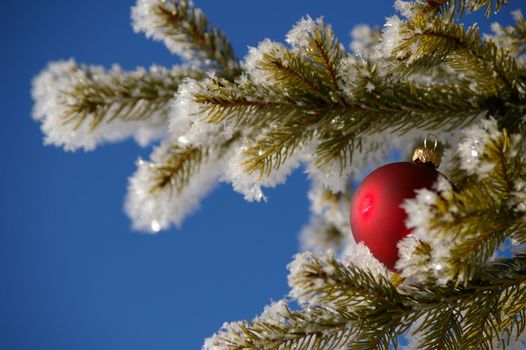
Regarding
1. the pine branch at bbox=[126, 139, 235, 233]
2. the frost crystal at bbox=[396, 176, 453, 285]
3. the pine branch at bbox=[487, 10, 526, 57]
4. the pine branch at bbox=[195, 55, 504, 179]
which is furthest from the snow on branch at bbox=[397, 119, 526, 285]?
the pine branch at bbox=[126, 139, 235, 233]

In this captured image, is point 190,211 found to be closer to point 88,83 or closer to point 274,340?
point 88,83

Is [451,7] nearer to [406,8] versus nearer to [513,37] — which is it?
[406,8]

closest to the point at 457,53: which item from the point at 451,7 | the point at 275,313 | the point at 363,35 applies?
the point at 451,7

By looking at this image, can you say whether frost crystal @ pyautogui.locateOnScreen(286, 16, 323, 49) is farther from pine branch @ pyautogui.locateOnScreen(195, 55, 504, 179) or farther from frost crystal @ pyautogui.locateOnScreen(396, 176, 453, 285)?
frost crystal @ pyautogui.locateOnScreen(396, 176, 453, 285)

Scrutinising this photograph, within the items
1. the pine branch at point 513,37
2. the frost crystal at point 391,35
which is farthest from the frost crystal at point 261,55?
the pine branch at point 513,37

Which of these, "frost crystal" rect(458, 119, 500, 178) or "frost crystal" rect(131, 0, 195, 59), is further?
"frost crystal" rect(131, 0, 195, 59)
